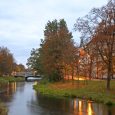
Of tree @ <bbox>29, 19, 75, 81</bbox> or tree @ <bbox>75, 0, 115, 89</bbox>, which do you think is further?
tree @ <bbox>29, 19, 75, 81</bbox>

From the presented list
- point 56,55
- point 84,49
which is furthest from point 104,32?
point 56,55

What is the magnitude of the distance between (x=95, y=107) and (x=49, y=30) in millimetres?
66871

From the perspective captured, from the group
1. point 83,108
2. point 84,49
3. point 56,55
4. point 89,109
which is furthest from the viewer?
point 56,55

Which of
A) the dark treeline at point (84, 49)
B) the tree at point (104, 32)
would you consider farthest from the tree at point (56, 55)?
the tree at point (104, 32)

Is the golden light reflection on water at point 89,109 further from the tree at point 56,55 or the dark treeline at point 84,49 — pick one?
the tree at point 56,55

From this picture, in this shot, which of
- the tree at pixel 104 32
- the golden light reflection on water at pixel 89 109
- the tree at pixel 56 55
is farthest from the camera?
the tree at pixel 56 55

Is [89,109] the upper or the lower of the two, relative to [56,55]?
lower

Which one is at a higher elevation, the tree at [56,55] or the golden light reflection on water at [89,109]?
the tree at [56,55]

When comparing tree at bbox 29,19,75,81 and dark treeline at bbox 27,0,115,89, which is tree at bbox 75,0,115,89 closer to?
dark treeline at bbox 27,0,115,89

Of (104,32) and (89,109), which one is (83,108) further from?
(104,32)

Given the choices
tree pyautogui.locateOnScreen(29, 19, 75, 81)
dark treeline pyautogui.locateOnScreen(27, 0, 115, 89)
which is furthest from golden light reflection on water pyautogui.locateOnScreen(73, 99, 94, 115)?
tree pyautogui.locateOnScreen(29, 19, 75, 81)

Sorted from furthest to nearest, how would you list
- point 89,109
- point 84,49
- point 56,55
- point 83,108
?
point 56,55 < point 84,49 < point 83,108 < point 89,109

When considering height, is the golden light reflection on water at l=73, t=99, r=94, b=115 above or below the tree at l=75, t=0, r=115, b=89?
below

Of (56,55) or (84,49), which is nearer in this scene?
(84,49)
